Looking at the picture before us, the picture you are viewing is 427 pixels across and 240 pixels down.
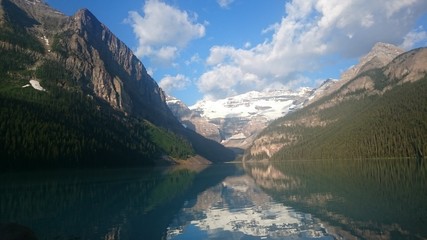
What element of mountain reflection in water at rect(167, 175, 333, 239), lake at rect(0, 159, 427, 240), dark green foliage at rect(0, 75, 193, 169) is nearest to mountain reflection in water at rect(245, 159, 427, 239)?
lake at rect(0, 159, 427, 240)

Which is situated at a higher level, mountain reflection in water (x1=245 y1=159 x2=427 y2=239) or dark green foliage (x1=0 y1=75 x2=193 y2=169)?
dark green foliage (x1=0 y1=75 x2=193 y2=169)

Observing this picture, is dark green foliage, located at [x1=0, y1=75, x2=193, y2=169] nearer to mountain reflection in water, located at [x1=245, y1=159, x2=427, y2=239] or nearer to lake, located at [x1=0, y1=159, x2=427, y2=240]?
lake, located at [x1=0, y1=159, x2=427, y2=240]

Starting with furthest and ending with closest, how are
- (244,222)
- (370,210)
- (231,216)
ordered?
(231,216) → (370,210) → (244,222)

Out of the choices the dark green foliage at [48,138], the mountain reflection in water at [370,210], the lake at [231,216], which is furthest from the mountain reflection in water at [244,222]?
the dark green foliage at [48,138]

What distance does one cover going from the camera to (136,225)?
35.6 m

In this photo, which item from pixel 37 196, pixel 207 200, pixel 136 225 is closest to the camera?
pixel 136 225

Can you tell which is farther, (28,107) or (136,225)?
(28,107)

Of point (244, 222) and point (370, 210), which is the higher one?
point (370, 210)

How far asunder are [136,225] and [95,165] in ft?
440

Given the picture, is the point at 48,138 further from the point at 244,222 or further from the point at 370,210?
the point at 370,210

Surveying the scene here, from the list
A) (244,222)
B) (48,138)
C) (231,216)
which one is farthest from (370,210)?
(48,138)

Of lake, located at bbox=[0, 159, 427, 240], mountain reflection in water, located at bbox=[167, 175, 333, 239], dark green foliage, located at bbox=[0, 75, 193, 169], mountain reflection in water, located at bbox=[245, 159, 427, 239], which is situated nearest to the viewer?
mountain reflection in water, located at bbox=[245, 159, 427, 239]

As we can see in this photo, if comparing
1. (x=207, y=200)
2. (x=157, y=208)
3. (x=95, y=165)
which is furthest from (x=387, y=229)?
(x=95, y=165)

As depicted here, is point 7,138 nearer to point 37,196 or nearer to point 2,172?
point 2,172
